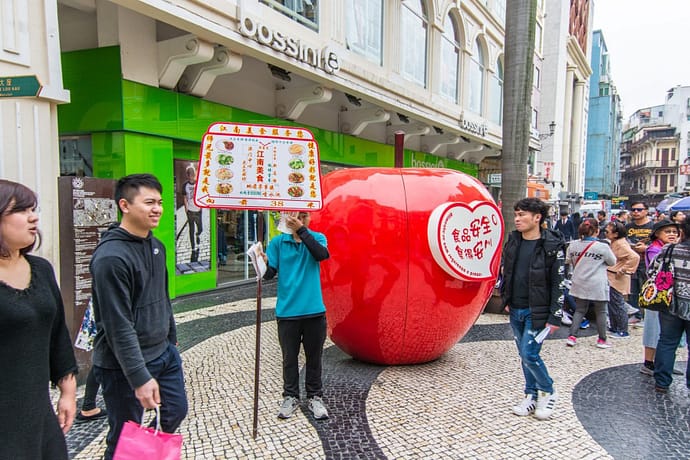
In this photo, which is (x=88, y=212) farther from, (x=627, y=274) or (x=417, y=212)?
(x=627, y=274)

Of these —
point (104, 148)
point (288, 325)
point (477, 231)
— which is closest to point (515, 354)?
point (477, 231)

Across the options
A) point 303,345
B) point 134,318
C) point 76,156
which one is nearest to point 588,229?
point 303,345

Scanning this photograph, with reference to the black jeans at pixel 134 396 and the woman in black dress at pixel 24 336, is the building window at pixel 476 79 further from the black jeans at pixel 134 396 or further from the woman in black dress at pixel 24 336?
the woman in black dress at pixel 24 336

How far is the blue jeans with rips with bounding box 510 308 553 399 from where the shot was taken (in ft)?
11.4

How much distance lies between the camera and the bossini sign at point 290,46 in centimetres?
713

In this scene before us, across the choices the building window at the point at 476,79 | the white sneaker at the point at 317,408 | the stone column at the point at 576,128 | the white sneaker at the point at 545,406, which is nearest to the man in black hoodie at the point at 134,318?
the white sneaker at the point at 317,408

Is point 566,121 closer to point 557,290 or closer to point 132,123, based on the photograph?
point 132,123

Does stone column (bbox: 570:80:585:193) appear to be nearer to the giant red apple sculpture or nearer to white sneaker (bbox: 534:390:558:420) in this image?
the giant red apple sculpture

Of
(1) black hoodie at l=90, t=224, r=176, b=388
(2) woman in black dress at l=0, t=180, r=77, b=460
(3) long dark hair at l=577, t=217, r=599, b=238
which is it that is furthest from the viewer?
(3) long dark hair at l=577, t=217, r=599, b=238

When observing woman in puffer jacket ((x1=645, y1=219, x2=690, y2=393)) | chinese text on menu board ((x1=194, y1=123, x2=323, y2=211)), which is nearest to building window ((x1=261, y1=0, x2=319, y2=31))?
chinese text on menu board ((x1=194, y1=123, x2=323, y2=211))

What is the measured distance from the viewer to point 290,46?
7820mm

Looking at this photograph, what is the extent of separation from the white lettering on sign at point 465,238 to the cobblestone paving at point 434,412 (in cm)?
112

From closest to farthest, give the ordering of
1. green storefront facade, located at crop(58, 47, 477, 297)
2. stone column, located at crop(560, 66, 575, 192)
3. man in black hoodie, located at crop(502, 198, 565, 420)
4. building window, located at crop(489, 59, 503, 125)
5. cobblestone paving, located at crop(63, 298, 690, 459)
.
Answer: cobblestone paving, located at crop(63, 298, 690, 459) → man in black hoodie, located at crop(502, 198, 565, 420) → green storefront facade, located at crop(58, 47, 477, 297) → building window, located at crop(489, 59, 503, 125) → stone column, located at crop(560, 66, 575, 192)

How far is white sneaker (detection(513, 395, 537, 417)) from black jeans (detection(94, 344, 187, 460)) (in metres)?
2.62
